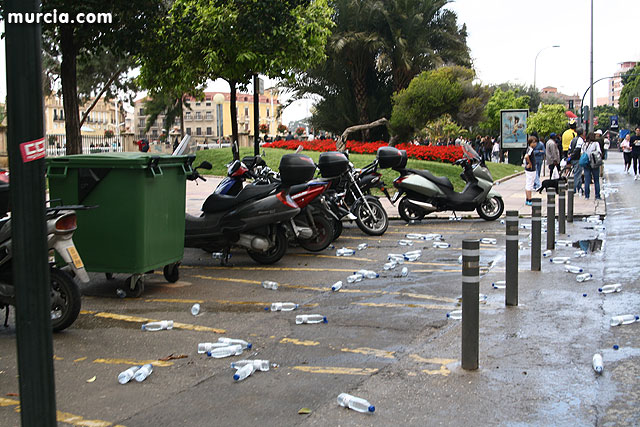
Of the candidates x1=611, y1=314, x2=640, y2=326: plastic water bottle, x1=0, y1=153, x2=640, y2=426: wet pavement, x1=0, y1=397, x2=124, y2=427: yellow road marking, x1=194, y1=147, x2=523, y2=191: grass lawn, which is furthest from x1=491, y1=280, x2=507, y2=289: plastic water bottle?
x1=194, y1=147, x2=523, y2=191: grass lawn

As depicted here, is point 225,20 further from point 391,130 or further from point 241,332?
point 391,130

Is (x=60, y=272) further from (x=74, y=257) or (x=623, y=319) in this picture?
(x=623, y=319)

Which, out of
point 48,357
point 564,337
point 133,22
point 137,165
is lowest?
point 564,337

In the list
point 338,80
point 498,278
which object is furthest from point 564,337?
point 338,80

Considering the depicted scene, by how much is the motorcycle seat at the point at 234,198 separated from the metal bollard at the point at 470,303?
4246 millimetres

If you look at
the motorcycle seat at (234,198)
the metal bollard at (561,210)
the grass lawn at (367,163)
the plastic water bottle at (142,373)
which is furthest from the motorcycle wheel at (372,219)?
the grass lawn at (367,163)

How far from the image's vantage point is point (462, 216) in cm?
1462

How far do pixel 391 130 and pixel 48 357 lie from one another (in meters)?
29.8

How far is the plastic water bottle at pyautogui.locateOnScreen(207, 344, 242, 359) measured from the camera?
5438 mm

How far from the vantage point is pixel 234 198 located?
891 cm

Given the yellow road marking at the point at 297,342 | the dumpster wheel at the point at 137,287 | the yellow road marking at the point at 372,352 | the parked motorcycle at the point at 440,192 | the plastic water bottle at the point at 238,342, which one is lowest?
the yellow road marking at the point at 372,352

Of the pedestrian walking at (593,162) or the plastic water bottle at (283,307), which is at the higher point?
the pedestrian walking at (593,162)

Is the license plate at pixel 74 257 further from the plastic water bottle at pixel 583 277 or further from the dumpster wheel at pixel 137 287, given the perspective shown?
the plastic water bottle at pixel 583 277

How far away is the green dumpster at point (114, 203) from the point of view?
718 centimetres
